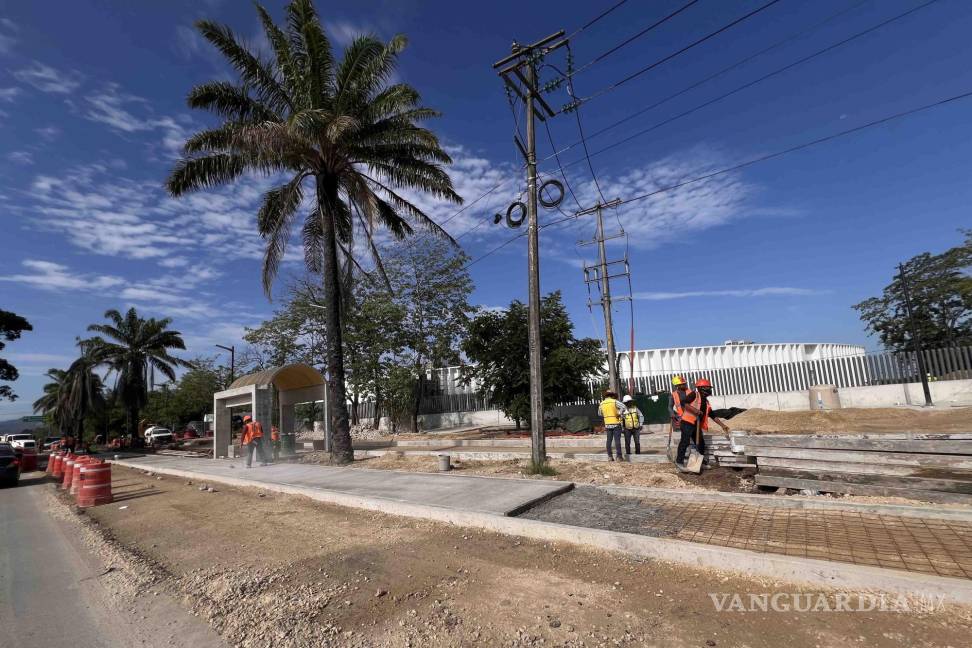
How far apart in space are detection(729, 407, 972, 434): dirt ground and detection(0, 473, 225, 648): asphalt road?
14.6m

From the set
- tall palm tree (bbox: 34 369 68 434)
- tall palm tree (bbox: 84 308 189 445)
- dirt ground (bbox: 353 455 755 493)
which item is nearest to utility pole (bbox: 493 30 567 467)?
dirt ground (bbox: 353 455 755 493)

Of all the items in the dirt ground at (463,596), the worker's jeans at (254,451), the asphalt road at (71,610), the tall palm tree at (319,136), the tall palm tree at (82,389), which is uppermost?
the tall palm tree at (319,136)

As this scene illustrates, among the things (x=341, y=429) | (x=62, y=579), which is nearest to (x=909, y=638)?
(x=62, y=579)

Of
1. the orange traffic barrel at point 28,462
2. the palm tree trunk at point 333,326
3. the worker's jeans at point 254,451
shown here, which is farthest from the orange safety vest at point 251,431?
the orange traffic barrel at point 28,462

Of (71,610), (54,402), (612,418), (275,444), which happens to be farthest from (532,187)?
(54,402)

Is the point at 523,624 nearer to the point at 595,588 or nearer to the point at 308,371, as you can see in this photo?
the point at 595,588

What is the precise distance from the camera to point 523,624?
3.78m

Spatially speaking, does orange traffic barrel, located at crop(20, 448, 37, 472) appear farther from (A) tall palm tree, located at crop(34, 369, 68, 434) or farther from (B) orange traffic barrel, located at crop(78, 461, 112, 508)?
(A) tall palm tree, located at crop(34, 369, 68, 434)

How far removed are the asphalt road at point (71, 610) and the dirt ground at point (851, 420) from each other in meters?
14.6

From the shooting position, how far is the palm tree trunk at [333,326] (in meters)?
14.6

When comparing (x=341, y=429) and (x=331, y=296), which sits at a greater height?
(x=331, y=296)

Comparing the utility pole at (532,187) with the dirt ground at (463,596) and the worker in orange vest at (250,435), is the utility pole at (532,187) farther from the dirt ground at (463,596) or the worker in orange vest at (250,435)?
the worker in orange vest at (250,435)

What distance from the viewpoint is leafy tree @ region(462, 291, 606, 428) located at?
20.2m

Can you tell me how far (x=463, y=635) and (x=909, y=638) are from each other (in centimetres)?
290
